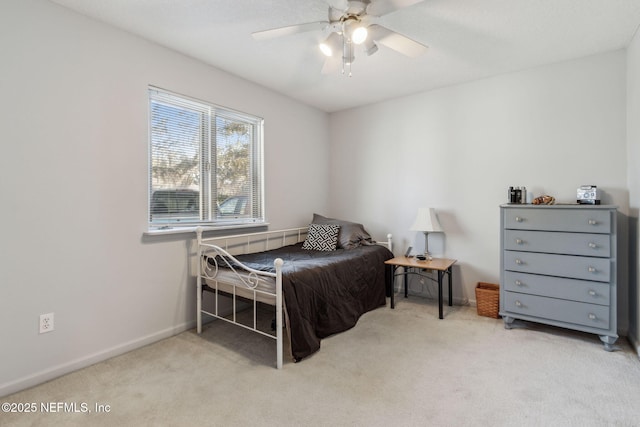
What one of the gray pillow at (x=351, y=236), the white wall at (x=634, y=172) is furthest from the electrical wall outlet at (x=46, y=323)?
the white wall at (x=634, y=172)

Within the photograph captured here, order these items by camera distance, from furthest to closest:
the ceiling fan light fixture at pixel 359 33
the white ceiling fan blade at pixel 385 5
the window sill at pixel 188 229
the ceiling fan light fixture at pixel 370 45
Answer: the window sill at pixel 188 229 < the ceiling fan light fixture at pixel 370 45 < the ceiling fan light fixture at pixel 359 33 < the white ceiling fan blade at pixel 385 5

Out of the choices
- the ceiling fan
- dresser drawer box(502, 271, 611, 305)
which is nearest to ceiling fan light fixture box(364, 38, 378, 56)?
the ceiling fan

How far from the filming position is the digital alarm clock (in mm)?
2562

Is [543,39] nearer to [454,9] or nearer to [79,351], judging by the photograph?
[454,9]

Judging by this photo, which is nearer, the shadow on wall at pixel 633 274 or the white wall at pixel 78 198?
the white wall at pixel 78 198

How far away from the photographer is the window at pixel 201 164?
2.63 meters

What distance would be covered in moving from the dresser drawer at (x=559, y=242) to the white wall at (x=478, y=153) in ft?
1.58

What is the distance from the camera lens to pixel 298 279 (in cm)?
230

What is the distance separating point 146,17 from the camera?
7.18ft

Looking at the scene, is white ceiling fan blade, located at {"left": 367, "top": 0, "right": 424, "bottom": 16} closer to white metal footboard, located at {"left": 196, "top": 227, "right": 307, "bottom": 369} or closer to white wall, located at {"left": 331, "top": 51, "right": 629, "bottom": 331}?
white metal footboard, located at {"left": 196, "top": 227, "right": 307, "bottom": 369}

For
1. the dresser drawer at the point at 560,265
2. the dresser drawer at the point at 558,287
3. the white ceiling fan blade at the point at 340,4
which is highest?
the white ceiling fan blade at the point at 340,4

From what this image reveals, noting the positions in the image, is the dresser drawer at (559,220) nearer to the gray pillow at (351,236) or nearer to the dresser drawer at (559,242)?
the dresser drawer at (559,242)

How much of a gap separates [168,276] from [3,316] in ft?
3.26

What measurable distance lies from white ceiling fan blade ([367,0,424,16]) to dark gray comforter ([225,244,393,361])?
1729 mm
